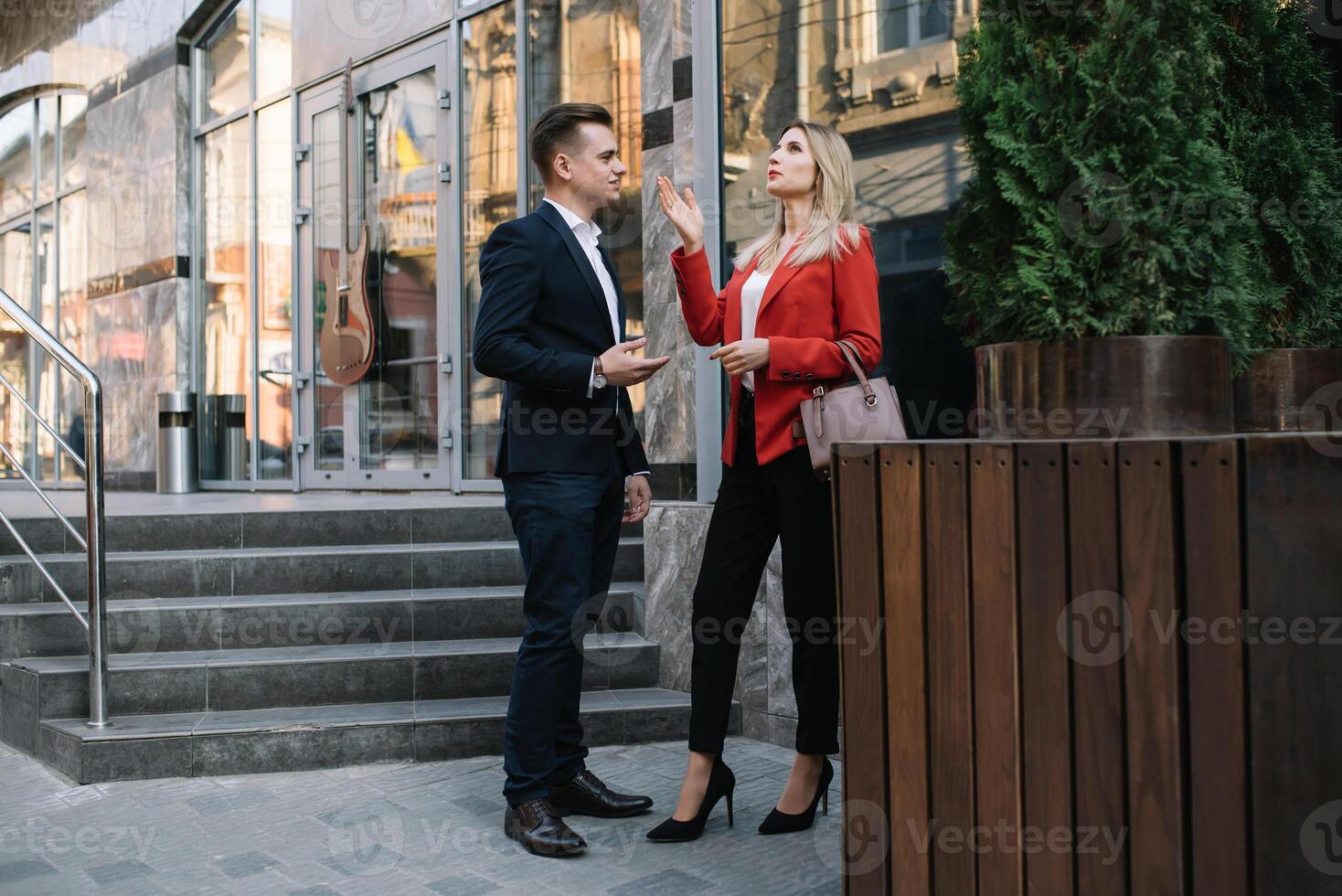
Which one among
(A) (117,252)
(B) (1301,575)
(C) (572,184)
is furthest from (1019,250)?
(A) (117,252)

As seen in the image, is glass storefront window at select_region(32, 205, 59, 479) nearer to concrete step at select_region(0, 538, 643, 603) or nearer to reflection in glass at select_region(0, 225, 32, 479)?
reflection in glass at select_region(0, 225, 32, 479)

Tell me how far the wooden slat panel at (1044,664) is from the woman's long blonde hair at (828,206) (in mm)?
1120

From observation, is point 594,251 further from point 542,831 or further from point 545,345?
point 542,831

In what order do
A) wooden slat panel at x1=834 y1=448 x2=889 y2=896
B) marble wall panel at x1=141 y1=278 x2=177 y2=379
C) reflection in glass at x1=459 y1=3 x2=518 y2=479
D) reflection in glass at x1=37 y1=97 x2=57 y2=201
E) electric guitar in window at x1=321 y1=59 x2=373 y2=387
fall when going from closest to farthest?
wooden slat panel at x1=834 y1=448 x2=889 y2=896, reflection in glass at x1=459 y1=3 x2=518 y2=479, electric guitar in window at x1=321 y1=59 x2=373 y2=387, marble wall panel at x1=141 y1=278 x2=177 y2=379, reflection in glass at x1=37 y1=97 x2=57 y2=201

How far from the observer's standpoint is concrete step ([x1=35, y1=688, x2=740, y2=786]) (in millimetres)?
4020

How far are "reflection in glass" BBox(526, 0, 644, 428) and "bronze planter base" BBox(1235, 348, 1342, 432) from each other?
3.73 m

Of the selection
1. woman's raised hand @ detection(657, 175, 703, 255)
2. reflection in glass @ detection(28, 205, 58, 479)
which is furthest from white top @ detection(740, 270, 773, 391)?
reflection in glass @ detection(28, 205, 58, 479)

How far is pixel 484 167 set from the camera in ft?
25.3

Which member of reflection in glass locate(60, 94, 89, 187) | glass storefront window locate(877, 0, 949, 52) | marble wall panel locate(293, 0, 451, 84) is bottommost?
glass storefront window locate(877, 0, 949, 52)

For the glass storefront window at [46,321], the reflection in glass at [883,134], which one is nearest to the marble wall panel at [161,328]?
the glass storefront window at [46,321]

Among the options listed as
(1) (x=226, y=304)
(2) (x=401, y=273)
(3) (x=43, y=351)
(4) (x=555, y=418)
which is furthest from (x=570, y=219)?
(3) (x=43, y=351)

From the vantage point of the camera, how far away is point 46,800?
12.5ft

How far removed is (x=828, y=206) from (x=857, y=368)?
0.51 metres

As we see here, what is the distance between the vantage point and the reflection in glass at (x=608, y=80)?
6.79m
